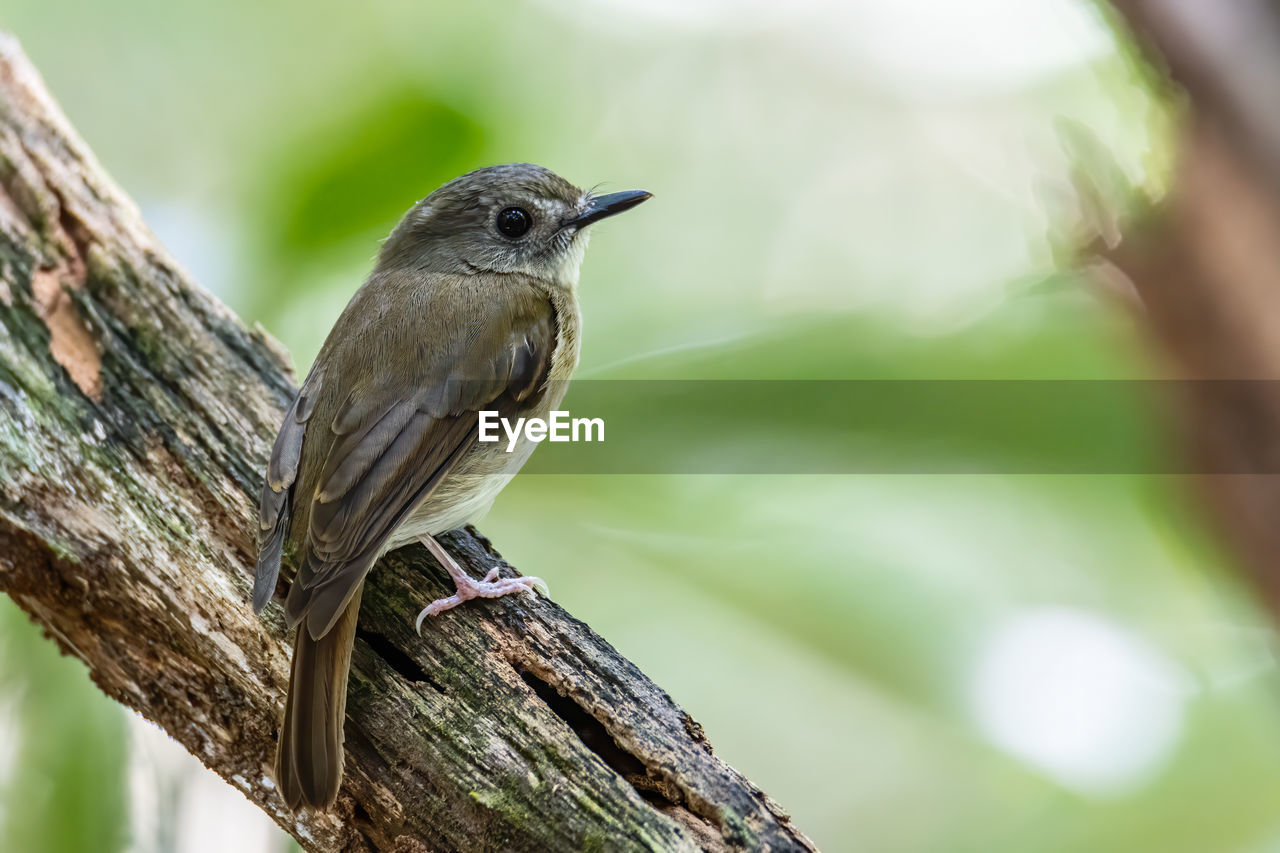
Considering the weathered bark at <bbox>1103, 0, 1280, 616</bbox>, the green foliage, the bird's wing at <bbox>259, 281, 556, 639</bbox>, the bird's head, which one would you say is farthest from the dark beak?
the green foliage

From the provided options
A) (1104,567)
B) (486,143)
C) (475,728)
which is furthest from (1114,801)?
(486,143)

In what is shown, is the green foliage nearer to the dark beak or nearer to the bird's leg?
the bird's leg

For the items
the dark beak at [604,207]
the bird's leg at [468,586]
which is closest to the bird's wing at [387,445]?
the bird's leg at [468,586]

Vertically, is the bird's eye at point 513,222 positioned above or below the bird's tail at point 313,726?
above

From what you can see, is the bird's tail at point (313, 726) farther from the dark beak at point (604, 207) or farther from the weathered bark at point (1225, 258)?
the weathered bark at point (1225, 258)

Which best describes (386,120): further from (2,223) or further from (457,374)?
(457,374)

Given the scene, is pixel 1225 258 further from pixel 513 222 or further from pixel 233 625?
pixel 233 625
